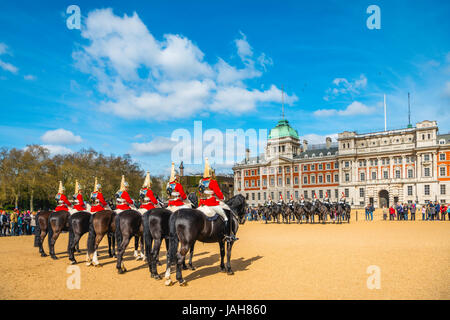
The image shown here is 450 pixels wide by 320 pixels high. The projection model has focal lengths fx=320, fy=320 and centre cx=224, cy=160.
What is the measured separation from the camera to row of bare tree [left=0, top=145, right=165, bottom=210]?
48.9 meters

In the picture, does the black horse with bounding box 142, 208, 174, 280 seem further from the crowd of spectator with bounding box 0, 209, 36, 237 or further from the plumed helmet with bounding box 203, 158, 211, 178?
the crowd of spectator with bounding box 0, 209, 36, 237

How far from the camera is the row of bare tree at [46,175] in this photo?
48.9 meters

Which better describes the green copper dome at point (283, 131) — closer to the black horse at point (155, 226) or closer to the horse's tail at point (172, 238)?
the black horse at point (155, 226)

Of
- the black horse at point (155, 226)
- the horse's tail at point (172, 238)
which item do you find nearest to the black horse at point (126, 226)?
the black horse at point (155, 226)

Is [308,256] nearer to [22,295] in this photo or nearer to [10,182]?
[22,295]

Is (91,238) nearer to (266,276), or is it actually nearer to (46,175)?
(266,276)

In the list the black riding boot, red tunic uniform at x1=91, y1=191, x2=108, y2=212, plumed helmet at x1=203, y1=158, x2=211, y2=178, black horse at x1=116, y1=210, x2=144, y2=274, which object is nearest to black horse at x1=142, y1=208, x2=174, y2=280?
black horse at x1=116, y1=210, x2=144, y2=274

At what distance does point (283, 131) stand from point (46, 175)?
180 feet

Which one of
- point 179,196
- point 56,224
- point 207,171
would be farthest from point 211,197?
point 56,224

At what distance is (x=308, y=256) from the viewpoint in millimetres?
12062

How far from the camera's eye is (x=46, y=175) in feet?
171
